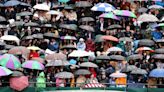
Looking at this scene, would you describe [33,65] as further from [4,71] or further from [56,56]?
[4,71]

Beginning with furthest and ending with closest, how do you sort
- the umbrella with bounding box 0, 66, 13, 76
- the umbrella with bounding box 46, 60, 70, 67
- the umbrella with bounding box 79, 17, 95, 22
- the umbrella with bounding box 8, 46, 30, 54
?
the umbrella with bounding box 79, 17, 95, 22 → the umbrella with bounding box 8, 46, 30, 54 → the umbrella with bounding box 46, 60, 70, 67 → the umbrella with bounding box 0, 66, 13, 76

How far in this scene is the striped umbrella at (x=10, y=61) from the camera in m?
21.9

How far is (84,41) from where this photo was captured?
86.4 feet

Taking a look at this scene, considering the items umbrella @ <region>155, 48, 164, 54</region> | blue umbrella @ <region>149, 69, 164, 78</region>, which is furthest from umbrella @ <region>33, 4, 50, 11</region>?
blue umbrella @ <region>149, 69, 164, 78</region>

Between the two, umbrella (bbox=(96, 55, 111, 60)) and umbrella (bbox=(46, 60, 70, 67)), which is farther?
umbrella (bbox=(96, 55, 111, 60))

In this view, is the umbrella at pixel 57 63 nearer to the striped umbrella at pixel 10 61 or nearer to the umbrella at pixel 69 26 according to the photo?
the striped umbrella at pixel 10 61

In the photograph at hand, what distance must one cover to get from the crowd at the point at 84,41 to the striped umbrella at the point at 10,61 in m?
0.04

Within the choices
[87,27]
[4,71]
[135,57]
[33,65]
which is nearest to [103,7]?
[87,27]

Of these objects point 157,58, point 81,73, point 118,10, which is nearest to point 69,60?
point 81,73

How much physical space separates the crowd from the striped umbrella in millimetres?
38

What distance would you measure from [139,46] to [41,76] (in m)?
4.99

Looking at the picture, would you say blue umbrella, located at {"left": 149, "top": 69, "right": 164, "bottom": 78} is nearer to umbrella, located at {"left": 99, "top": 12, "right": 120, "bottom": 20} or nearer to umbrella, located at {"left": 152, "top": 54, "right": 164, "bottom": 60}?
umbrella, located at {"left": 152, "top": 54, "right": 164, "bottom": 60}

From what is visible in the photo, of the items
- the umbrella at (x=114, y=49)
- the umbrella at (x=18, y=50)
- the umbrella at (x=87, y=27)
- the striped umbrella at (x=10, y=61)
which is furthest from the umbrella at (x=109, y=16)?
the striped umbrella at (x=10, y=61)

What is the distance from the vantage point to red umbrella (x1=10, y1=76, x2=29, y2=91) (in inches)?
802
